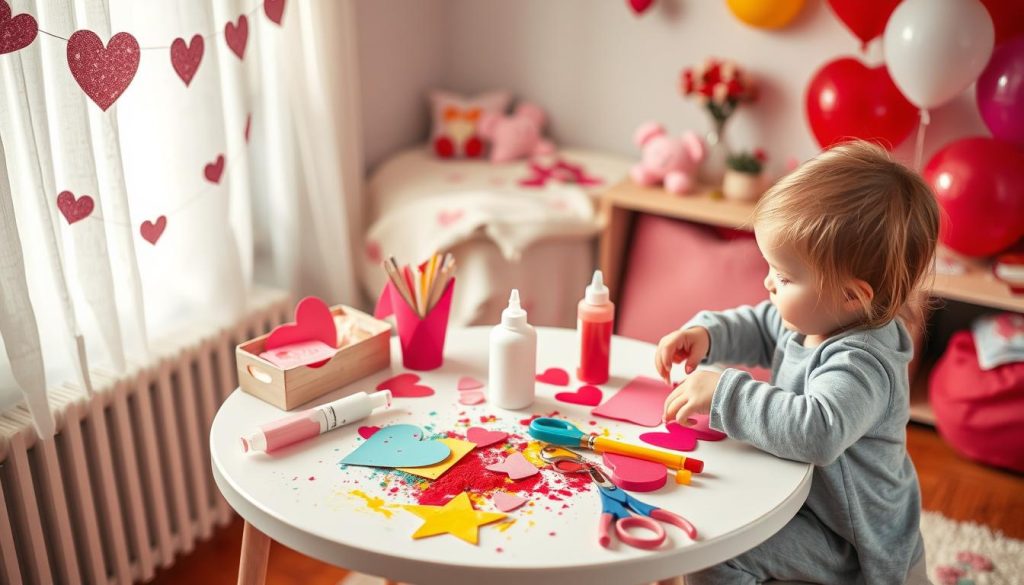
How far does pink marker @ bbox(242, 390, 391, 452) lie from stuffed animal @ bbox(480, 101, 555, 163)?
1.41 metres

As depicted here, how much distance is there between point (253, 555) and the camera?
1178mm

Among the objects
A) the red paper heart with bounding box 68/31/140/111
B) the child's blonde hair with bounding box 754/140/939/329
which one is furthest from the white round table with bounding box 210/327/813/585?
the red paper heart with bounding box 68/31/140/111

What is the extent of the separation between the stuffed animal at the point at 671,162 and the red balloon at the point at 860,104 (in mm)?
316

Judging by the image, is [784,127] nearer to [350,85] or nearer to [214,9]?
[350,85]

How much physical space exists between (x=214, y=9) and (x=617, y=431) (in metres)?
1.09

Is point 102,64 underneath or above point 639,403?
above

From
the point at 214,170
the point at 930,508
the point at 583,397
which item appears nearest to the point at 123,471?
the point at 214,170

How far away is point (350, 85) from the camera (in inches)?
84.0

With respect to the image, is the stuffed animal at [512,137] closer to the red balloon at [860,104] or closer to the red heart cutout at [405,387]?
the red balloon at [860,104]

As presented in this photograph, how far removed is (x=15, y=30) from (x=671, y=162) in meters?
1.51

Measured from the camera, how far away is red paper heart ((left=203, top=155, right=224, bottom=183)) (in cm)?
169

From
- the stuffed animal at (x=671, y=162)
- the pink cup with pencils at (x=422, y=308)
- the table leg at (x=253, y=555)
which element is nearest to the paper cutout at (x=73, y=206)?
the pink cup with pencils at (x=422, y=308)

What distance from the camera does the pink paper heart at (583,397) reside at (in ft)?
4.20

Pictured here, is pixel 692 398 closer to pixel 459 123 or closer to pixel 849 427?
pixel 849 427
